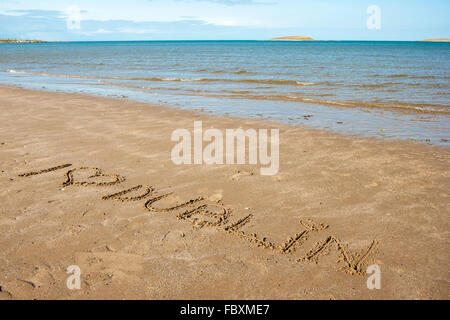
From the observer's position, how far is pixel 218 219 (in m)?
3.99

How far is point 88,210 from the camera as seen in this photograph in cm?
414

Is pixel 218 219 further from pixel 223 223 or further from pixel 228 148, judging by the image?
pixel 228 148

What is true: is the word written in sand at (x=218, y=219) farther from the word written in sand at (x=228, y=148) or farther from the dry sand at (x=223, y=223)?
the word written in sand at (x=228, y=148)

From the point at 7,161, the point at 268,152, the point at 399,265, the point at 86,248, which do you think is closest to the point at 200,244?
the point at 86,248

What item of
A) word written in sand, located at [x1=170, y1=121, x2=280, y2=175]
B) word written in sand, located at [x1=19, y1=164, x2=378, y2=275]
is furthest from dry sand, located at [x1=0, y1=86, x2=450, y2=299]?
word written in sand, located at [x1=170, y1=121, x2=280, y2=175]

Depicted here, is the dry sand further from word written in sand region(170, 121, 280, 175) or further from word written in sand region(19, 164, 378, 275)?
word written in sand region(170, 121, 280, 175)

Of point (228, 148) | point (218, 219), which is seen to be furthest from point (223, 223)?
point (228, 148)

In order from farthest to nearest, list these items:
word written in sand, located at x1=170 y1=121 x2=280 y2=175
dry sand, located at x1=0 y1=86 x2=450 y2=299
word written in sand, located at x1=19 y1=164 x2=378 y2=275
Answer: word written in sand, located at x1=170 y1=121 x2=280 y2=175 < word written in sand, located at x1=19 y1=164 x2=378 y2=275 < dry sand, located at x1=0 y1=86 x2=450 y2=299

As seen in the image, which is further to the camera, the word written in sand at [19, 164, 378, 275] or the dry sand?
the word written in sand at [19, 164, 378, 275]

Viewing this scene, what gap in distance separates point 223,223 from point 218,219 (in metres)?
0.11

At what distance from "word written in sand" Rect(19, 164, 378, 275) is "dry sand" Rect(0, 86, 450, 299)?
2 cm

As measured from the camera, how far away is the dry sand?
9.65 feet
